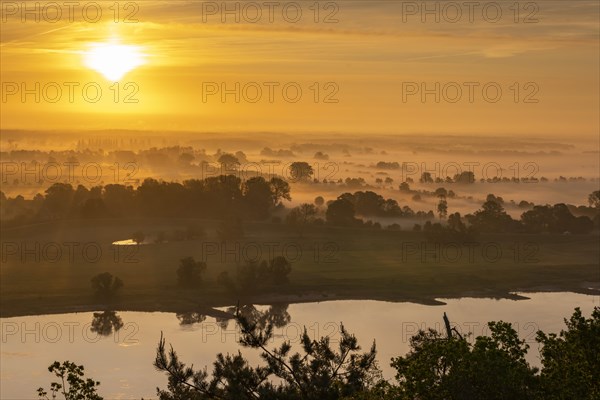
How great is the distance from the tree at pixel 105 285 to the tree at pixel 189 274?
5.08m

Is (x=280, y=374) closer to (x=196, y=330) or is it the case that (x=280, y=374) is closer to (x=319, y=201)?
(x=196, y=330)

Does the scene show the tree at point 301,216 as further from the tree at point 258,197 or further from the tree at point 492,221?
the tree at point 492,221

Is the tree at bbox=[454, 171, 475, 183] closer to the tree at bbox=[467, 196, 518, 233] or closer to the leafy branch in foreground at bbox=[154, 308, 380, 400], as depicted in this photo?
the tree at bbox=[467, 196, 518, 233]

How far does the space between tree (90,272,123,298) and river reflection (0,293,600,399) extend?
4.03m

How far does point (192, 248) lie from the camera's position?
111250 millimetres

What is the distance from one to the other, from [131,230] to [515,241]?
40.3 metres

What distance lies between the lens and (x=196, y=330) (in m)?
78.4

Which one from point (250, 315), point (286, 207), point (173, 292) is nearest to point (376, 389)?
point (250, 315)

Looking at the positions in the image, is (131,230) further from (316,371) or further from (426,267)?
(316,371)

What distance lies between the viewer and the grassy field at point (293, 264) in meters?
90.6

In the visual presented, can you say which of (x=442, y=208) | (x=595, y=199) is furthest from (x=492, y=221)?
(x=595, y=199)

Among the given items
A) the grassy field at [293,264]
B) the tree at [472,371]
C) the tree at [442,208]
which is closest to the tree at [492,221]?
the grassy field at [293,264]

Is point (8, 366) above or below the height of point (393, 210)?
below

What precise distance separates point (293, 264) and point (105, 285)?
19.9 meters
